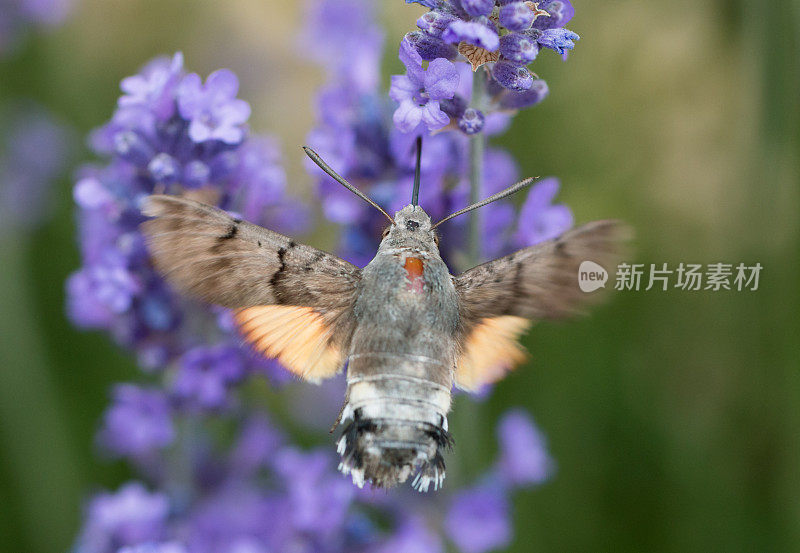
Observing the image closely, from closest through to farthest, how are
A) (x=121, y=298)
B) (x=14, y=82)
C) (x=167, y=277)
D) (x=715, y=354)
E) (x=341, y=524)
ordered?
(x=167, y=277) → (x=121, y=298) → (x=341, y=524) → (x=715, y=354) → (x=14, y=82)

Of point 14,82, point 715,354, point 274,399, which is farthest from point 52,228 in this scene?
point 715,354

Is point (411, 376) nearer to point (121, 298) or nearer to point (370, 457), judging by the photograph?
point (370, 457)

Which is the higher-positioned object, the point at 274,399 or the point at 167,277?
the point at 274,399

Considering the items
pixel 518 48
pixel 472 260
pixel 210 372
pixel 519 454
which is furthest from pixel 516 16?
pixel 519 454

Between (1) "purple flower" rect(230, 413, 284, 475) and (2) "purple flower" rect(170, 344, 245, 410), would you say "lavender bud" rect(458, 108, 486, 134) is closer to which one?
(2) "purple flower" rect(170, 344, 245, 410)

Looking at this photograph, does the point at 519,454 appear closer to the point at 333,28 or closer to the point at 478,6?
the point at 478,6
